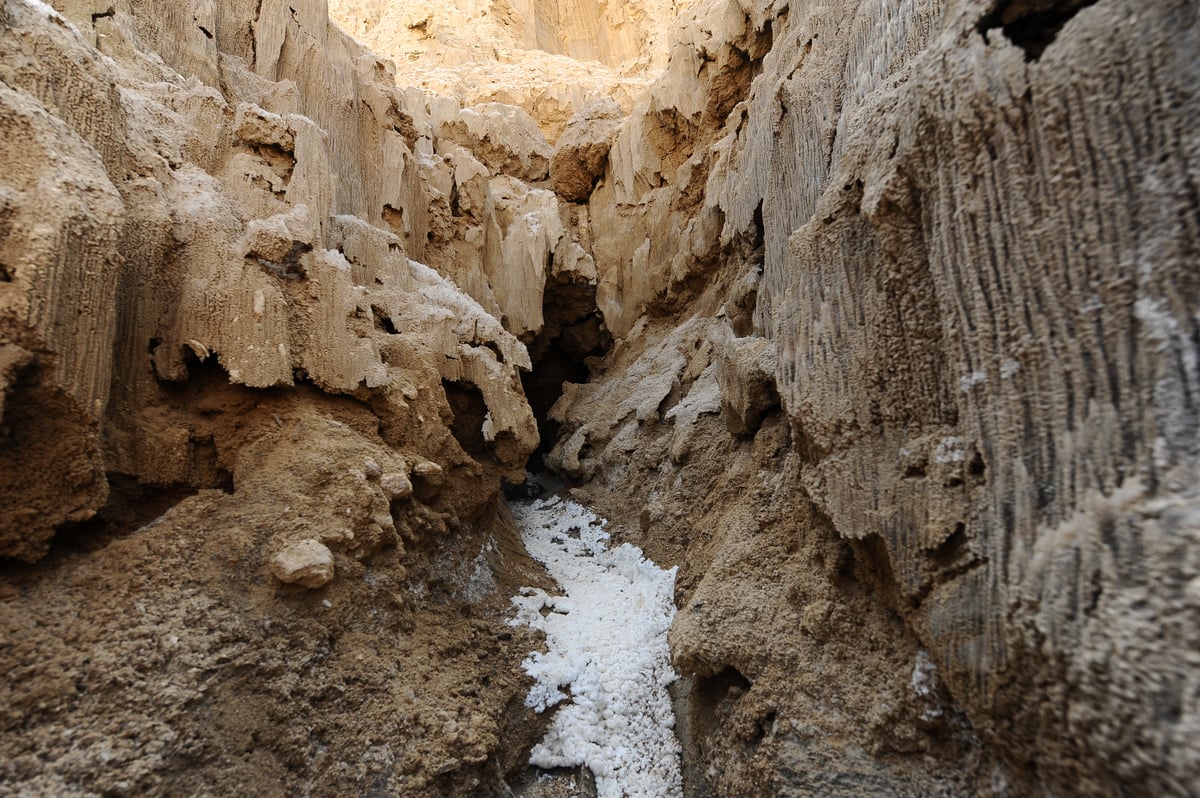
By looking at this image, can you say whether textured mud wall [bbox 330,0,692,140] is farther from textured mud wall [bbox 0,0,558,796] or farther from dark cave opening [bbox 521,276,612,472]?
textured mud wall [bbox 0,0,558,796]

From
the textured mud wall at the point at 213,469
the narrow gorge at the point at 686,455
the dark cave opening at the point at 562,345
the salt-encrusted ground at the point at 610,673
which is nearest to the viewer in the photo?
the narrow gorge at the point at 686,455

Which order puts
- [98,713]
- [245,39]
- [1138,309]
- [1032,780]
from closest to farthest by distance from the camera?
[1138,309]
[1032,780]
[98,713]
[245,39]

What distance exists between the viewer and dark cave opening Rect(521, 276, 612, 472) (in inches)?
505

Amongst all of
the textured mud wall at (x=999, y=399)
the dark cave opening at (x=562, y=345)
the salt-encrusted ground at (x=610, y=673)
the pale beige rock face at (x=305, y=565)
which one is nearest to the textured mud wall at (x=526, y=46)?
the dark cave opening at (x=562, y=345)

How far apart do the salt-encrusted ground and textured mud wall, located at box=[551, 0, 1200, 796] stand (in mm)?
495

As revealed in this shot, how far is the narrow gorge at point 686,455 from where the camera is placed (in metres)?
2.01

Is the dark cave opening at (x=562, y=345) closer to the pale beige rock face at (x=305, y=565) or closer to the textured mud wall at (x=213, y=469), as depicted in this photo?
the textured mud wall at (x=213, y=469)

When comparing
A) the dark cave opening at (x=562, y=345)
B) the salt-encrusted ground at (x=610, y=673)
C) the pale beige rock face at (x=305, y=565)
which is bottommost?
the salt-encrusted ground at (x=610, y=673)

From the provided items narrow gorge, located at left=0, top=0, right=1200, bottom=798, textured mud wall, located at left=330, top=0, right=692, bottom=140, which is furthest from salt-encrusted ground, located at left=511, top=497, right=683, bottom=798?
textured mud wall, located at left=330, top=0, right=692, bottom=140

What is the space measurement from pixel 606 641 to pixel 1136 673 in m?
4.02

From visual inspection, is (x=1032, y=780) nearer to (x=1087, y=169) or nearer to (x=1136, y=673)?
(x=1136, y=673)

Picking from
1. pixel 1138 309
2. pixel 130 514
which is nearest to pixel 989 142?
Result: pixel 1138 309

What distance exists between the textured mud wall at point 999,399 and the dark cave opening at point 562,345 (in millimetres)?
8039

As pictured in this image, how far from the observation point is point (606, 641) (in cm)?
525
